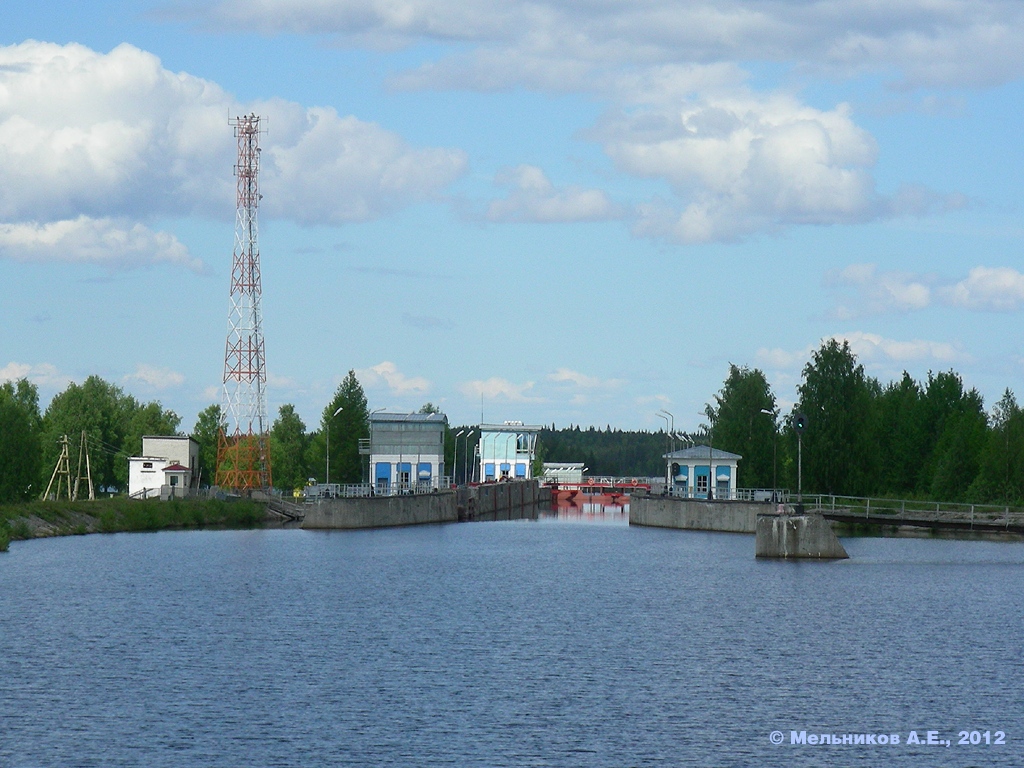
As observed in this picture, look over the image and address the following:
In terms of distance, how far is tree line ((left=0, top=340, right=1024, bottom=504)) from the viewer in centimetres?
12219

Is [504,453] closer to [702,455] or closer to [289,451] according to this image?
[289,451]

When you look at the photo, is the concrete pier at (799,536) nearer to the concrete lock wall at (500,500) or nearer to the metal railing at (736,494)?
the metal railing at (736,494)

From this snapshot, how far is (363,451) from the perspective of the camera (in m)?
141

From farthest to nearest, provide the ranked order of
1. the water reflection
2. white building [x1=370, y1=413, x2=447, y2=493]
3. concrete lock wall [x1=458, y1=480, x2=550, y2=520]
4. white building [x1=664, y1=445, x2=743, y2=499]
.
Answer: the water reflection
concrete lock wall [x1=458, y1=480, x2=550, y2=520]
white building [x1=370, y1=413, x2=447, y2=493]
white building [x1=664, y1=445, x2=743, y2=499]

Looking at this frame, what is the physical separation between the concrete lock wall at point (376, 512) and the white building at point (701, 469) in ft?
72.3

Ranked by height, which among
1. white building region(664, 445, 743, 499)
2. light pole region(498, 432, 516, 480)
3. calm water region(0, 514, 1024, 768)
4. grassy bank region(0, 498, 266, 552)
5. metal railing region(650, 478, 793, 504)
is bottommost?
calm water region(0, 514, 1024, 768)

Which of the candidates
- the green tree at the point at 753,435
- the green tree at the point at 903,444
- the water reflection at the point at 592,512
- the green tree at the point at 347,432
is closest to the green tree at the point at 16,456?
the green tree at the point at 347,432

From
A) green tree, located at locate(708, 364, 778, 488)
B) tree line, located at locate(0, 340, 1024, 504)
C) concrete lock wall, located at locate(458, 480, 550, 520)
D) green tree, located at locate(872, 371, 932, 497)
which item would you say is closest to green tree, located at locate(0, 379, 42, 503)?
tree line, located at locate(0, 340, 1024, 504)

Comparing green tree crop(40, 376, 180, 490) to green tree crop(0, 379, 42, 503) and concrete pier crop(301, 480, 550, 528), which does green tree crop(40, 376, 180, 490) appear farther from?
concrete pier crop(301, 480, 550, 528)

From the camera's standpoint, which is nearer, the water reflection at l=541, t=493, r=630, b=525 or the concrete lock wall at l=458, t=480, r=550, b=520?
the concrete lock wall at l=458, t=480, r=550, b=520

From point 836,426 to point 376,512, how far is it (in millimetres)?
39949

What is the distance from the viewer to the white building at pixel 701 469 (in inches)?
4786

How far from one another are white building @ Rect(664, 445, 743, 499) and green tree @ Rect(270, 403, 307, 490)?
63854 mm

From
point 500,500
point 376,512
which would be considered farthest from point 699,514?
point 500,500
